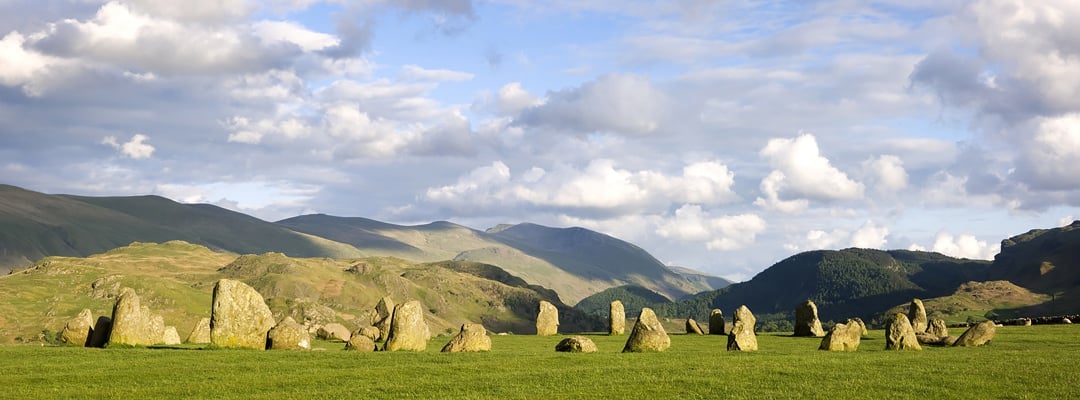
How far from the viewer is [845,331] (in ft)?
139

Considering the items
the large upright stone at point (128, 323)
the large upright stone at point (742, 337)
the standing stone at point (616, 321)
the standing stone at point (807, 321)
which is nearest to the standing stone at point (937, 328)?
the standing stone at point (807, 321)

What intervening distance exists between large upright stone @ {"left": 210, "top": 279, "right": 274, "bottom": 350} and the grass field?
9.30ft

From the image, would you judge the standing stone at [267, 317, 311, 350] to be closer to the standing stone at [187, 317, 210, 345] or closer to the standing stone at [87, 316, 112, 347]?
the standing stone at [87, 316, 112, 347]

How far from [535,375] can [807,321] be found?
3789 centimetres

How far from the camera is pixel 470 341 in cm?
A: 4181

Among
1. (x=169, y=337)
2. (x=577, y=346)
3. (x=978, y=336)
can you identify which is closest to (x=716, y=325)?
(x=978, y=336)

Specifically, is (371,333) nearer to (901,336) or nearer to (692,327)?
(692,327)

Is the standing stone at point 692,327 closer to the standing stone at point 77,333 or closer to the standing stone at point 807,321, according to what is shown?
the standing stone at point 807,321

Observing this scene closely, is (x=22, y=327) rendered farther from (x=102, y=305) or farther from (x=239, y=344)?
(x=239, y=344)

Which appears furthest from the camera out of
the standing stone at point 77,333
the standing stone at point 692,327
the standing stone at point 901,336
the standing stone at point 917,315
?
the standing stone at point 692,327

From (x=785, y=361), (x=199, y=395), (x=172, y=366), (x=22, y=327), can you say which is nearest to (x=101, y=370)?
(x=172, y=366)

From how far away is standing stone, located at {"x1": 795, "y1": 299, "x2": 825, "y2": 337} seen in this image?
6053 cm

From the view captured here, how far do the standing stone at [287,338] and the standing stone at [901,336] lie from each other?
28732mm

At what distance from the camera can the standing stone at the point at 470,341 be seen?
41406 mm
